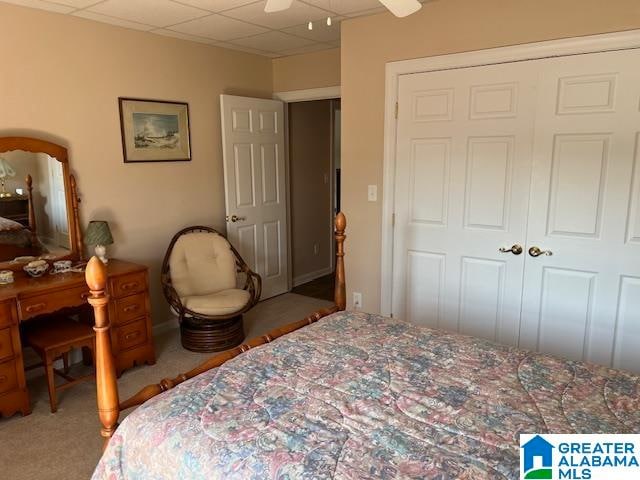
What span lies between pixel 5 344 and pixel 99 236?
932 mm

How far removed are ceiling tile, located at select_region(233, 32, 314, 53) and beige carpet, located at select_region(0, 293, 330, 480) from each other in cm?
263

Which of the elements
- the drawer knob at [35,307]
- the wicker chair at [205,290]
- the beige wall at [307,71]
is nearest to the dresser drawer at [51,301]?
the drawer knob at [35,307]

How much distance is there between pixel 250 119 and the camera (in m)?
4.49

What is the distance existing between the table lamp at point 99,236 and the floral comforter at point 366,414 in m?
1.91

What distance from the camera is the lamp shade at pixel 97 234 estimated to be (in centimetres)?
331

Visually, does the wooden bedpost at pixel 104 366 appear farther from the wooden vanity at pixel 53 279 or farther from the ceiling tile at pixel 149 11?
the ceiling tile at pixel 149 11

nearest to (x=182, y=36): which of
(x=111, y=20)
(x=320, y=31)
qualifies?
(x=111, y=20)

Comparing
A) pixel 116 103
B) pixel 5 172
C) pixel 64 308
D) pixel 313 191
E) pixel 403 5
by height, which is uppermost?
pixel 403 5

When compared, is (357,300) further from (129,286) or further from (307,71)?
(307,71)

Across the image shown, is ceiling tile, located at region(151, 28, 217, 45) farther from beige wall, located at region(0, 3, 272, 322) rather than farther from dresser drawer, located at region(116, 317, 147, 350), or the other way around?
dresser drawer, located at region(116, 317, 147, 350)

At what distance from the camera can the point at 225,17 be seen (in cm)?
333

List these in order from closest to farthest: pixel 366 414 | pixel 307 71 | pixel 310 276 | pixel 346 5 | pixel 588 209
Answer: pixel 366 414, pixel 588 209, pixel 346 5, pixel 307 71, pixel 310 276

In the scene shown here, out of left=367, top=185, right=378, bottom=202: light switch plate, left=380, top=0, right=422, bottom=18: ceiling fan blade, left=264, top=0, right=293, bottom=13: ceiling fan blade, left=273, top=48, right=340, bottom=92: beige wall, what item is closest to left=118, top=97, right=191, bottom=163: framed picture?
left=273, top=48, right=340, bottom=92: beige wall

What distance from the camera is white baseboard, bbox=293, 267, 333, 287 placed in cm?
556
